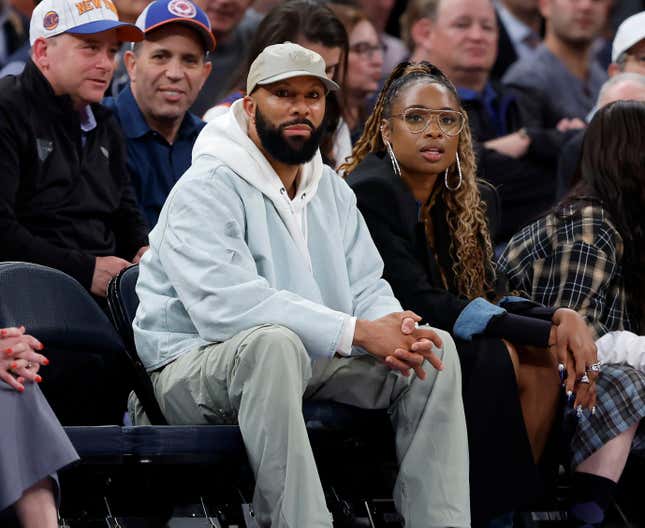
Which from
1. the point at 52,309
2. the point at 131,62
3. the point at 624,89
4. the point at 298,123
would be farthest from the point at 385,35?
the point at 52,309

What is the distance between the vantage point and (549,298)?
15.7 feet

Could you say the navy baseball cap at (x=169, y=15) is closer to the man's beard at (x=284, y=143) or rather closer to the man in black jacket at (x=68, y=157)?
the man in black jacket at (x=68, y=157)

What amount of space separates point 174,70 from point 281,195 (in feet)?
4.27

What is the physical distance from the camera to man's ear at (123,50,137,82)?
17.7 feet

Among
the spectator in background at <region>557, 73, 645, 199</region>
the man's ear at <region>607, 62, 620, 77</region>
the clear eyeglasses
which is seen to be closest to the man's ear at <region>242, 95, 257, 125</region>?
the clear eyeglasses

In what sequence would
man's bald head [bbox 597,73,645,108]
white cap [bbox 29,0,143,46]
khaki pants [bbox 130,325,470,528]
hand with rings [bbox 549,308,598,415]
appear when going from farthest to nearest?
man's bald head [bbox 597,73,645,108], white cap [bbox 29,0,143,46], hand with rings [bbox 549,308,598,415], khaki pants [bbox 130,325,470,528]

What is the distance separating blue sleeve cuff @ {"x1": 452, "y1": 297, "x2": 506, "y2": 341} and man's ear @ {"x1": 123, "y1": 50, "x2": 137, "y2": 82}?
1.79 meters

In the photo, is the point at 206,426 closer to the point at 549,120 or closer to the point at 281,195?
the point at 281,195

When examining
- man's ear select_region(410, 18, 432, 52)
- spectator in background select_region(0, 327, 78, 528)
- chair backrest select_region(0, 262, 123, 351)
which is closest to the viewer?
spectator in background select_region(0, 327, 78, 528)

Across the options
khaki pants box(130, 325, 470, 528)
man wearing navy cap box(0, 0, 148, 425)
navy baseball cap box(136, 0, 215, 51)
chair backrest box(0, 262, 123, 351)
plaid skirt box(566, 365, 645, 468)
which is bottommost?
plaid skirt box(566, 365, 645, 468)

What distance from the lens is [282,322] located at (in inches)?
152

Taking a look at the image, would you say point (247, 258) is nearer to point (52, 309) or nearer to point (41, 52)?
point (52, 309)

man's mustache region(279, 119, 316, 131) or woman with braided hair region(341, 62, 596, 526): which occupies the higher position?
man's mustache region(279, 119, 316, 131)

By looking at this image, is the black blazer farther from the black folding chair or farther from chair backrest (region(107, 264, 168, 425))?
the black folding chair
